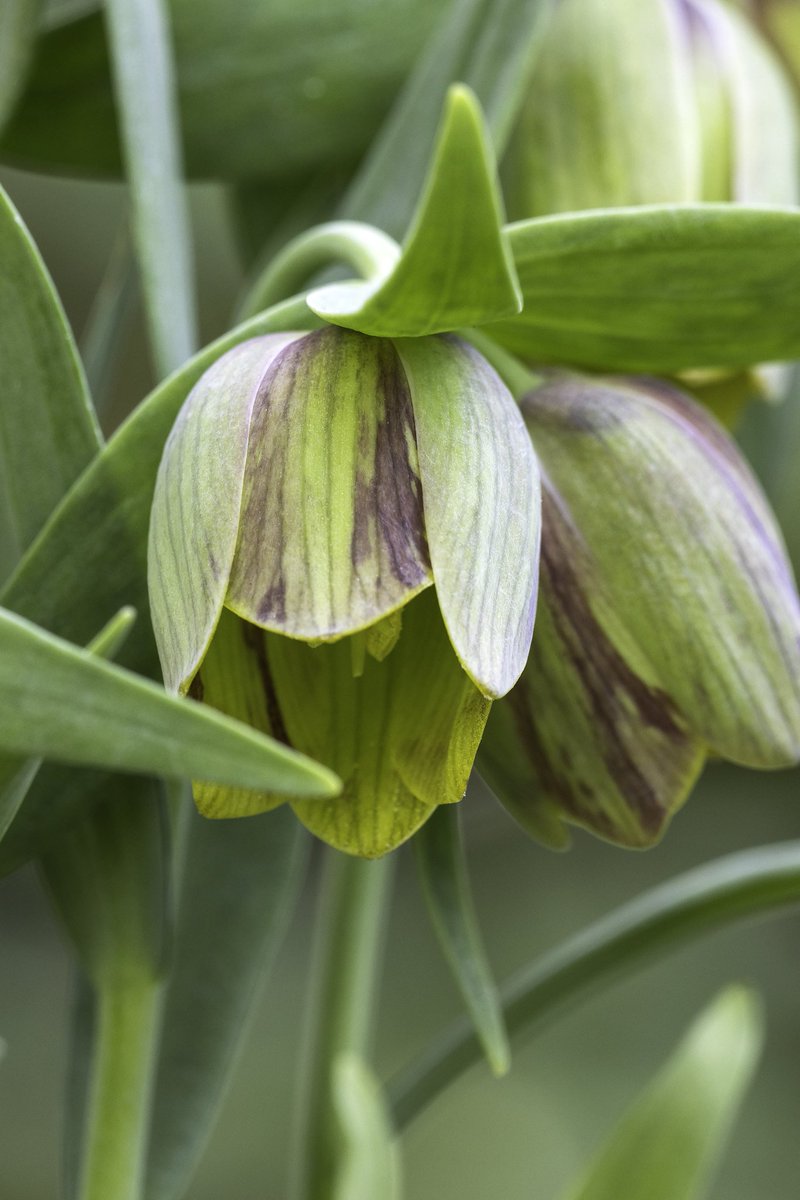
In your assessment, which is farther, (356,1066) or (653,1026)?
(653,1026)

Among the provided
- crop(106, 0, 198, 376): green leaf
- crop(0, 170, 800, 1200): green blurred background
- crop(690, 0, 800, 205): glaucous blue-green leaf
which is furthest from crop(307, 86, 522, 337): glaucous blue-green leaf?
crop(0, 170, 800, 1200): green blurred background

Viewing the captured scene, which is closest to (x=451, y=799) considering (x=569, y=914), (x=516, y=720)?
(x=516, y=720)

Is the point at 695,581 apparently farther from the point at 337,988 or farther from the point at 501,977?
the point at 501,977

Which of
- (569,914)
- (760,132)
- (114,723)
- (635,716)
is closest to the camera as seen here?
(114,723)

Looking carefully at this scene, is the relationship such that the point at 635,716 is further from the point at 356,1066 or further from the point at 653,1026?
the point at 653,1026

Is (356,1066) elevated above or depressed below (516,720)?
below

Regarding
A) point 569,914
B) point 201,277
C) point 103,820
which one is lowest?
point 569,914

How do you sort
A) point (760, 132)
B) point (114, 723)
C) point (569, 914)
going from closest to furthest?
point (114, 723) → point (760, 132) → point (569, 914)

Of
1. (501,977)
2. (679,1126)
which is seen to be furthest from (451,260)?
(501,977)
